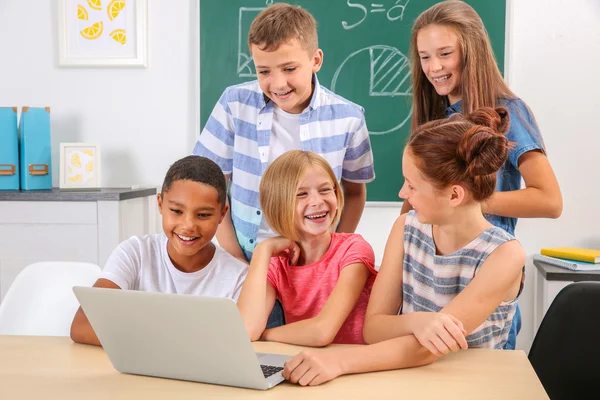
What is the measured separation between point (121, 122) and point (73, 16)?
0.53 metres

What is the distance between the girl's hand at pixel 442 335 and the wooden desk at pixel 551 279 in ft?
4.70

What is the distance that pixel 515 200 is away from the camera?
1653 millimetres

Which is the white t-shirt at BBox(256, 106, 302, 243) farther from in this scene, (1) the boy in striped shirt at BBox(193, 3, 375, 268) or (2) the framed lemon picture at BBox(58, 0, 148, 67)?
(2) the framed lemon picture at BBox(58, 0, 148, 67)

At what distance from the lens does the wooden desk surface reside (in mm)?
1096

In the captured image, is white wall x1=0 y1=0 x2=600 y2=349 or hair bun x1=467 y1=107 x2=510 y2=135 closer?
hair bun x1=467 y1=107 x2=510 y2=135

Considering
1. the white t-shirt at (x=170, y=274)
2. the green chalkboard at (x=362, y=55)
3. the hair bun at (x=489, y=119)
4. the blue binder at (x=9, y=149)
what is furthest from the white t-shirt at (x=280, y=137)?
the blue binder at (x=9, y=149)

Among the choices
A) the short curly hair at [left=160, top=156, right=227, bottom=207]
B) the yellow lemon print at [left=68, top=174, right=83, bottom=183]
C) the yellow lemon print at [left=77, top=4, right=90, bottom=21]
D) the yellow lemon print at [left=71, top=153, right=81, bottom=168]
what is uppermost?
the yellow lemon print at [left=77, top=4, right=90, bottom=21]

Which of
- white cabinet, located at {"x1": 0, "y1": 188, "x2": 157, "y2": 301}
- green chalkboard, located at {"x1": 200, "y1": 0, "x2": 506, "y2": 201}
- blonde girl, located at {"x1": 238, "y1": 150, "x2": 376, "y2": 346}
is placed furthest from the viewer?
green chalkboard, located at {"x1": 200, "y1": 0, "x2": 506, "y2": 201}

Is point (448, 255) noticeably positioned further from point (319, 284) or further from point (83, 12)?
point (83, 12)

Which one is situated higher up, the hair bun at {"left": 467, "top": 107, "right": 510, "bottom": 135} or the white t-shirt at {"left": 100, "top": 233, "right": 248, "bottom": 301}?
the hair bun at {"left": 467, "top": 107, "right": 510, "bottom": 135}

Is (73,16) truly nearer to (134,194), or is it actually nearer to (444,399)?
(134,194)

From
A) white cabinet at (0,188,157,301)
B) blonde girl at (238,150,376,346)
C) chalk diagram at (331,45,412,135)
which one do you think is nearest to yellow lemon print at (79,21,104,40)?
white cabinet at (0,188,157,301)

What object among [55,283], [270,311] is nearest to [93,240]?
[55,283]

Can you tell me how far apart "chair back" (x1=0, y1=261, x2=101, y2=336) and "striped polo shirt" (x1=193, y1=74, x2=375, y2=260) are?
460mm
